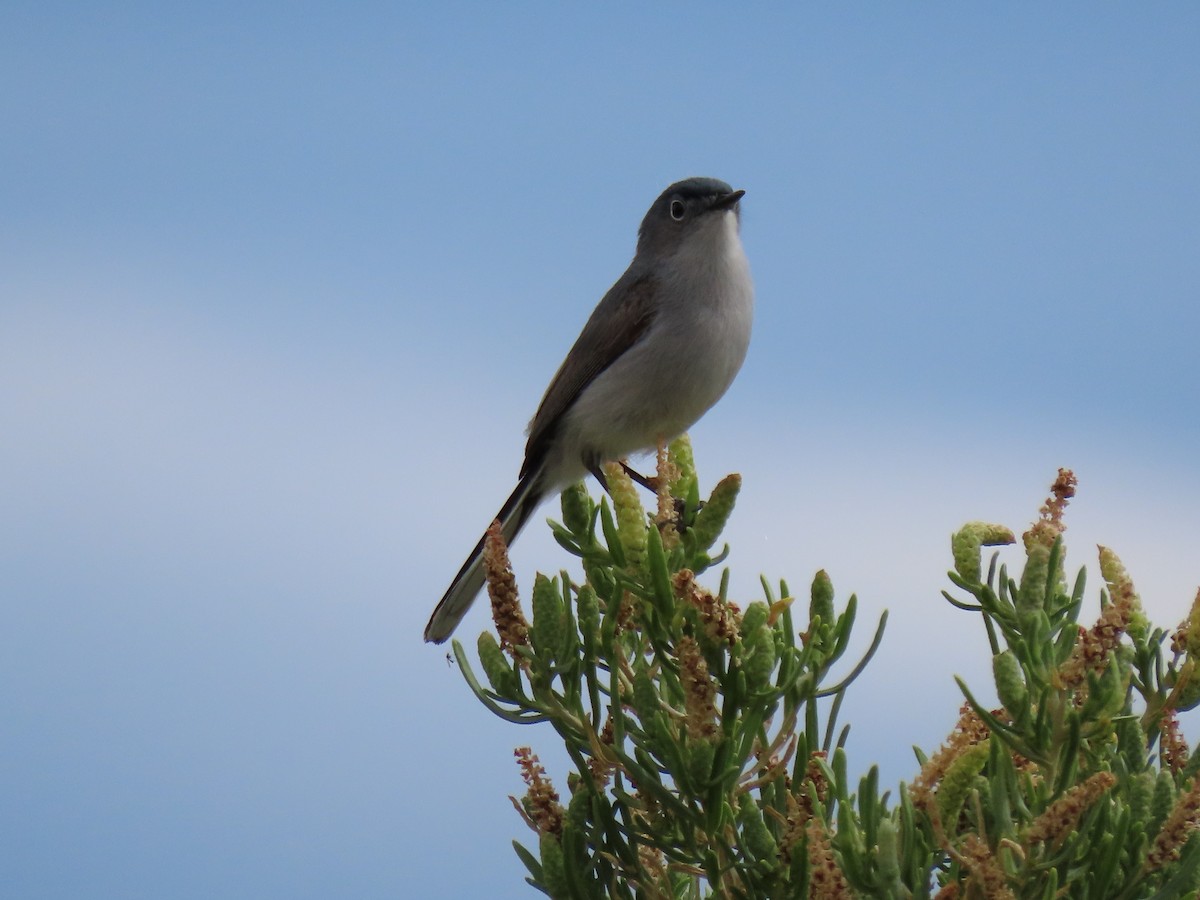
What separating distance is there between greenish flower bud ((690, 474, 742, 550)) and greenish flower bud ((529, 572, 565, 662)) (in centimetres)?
37

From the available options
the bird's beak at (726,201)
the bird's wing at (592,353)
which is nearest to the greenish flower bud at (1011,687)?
the bird's wing at (592,353)

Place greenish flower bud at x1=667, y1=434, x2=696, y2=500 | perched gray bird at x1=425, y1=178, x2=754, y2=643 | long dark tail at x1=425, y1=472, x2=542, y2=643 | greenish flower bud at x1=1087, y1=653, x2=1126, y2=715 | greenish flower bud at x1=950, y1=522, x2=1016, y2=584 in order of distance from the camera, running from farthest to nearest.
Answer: perched gray bird at x1=425, y1=178, x2=754, y2=643 < long dark tail at x1=425, y1=472, x2=542, y2=643 < greenish flower bud at x1=667, y1=434, x2=696, y2=500 < greenish flower bud at x1=950, y1=522, x2=1016, y2=584 < greenish flower bud at x1=1087, y1=653, x2=1126, y2=715

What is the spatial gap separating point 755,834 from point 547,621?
577 millimetres

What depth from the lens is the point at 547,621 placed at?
8.20 feet

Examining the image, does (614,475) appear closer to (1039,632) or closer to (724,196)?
(1039,632)

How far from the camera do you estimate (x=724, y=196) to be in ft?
18.1

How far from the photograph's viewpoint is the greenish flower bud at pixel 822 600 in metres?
2.54

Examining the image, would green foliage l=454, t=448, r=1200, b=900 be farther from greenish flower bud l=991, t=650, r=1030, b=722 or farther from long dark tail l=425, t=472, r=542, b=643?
long dark tail l=425, t=472, r=542, b=643

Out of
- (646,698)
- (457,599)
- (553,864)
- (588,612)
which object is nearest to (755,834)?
(646,698)

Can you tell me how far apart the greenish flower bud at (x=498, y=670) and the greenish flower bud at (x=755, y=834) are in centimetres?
54

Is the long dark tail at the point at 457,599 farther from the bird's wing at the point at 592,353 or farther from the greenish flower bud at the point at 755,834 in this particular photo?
the greenish flower bud at the point at 755,834

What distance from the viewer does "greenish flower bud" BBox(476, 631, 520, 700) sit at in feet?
8.35

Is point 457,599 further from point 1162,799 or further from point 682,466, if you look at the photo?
point 1162,799

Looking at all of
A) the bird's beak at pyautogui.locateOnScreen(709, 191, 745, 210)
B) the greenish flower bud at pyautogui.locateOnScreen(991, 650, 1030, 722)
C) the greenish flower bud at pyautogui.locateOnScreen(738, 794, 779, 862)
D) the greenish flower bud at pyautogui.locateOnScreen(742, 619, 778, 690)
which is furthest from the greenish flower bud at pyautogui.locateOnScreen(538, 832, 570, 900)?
the bird's beak at pyautogui.locateOnScreen(709, 191, 745, 210)
